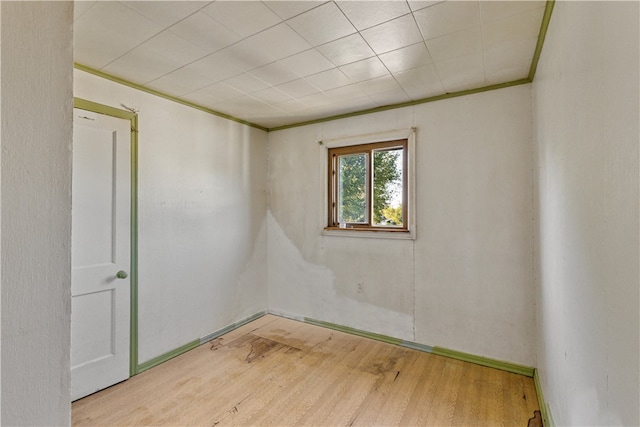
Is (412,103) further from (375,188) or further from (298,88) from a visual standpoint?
(298,88)

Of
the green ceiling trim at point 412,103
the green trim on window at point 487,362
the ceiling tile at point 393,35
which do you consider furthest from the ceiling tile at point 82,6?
the green trim on window at point 487,362

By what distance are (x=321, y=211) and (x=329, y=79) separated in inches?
58.9

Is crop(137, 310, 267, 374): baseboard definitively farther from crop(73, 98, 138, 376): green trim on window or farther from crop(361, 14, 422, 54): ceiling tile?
crop(361, 14, 422, 54): ceiling tile

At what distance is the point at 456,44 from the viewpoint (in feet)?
6.41

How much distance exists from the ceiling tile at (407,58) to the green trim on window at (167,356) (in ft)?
9.79

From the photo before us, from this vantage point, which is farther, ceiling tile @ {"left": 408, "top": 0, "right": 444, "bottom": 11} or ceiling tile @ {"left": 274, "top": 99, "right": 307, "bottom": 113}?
ceiling tile @ {"left": 274, "top": 99, "right": 307, "bottom": 113}

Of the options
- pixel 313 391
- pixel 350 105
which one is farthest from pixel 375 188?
pixel 313 391

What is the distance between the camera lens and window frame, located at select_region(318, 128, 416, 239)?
2.96 m

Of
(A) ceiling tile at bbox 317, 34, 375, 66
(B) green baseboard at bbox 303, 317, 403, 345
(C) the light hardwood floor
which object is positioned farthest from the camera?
(B) green baseboard at bbox 303, 317, 403, 345

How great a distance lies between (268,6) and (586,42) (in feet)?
4.46

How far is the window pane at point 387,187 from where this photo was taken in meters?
3.15

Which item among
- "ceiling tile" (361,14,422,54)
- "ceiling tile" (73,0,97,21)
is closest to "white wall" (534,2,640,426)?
"ceiling tile" (361,14,422,54)

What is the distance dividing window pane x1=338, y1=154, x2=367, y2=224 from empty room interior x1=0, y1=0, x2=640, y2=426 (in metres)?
0.03

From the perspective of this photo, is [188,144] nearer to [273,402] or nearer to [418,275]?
[273,402]
